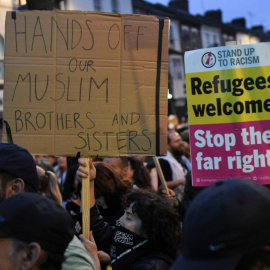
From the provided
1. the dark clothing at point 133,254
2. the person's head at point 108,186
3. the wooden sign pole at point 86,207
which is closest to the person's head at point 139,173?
the person's head at point 108,186

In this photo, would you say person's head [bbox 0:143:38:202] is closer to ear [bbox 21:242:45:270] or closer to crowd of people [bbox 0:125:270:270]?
crowd of people [bbox 0:125:270:270]

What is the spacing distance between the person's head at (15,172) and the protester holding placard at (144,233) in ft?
1.62

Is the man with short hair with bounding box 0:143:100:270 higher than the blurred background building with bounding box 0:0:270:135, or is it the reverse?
the blurred background building with bounding box 0:0:270:135

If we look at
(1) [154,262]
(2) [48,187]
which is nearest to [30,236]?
(1) [154,262]

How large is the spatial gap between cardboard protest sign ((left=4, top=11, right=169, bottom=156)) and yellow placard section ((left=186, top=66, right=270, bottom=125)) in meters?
0.30

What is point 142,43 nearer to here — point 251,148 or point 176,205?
point 251,148

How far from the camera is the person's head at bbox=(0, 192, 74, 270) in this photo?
2.05m

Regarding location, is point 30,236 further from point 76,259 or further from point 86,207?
point 86,207

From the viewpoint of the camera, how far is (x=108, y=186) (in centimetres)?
432

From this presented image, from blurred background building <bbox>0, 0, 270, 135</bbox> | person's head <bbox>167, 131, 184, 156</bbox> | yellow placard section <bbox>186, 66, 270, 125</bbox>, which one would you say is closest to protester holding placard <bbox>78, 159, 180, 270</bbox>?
yellow placard section <bbox>186, 66, 270, 125</bbox>

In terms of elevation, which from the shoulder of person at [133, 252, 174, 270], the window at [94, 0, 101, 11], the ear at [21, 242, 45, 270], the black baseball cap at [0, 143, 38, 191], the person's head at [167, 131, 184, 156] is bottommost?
the shoulder of person at [133, 252, 174, 270]

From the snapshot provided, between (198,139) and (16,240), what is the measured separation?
1.95 m

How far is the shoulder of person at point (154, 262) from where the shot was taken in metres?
3.04

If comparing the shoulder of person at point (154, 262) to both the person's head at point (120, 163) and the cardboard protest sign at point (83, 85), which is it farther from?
the person's head at point (120, 163)
